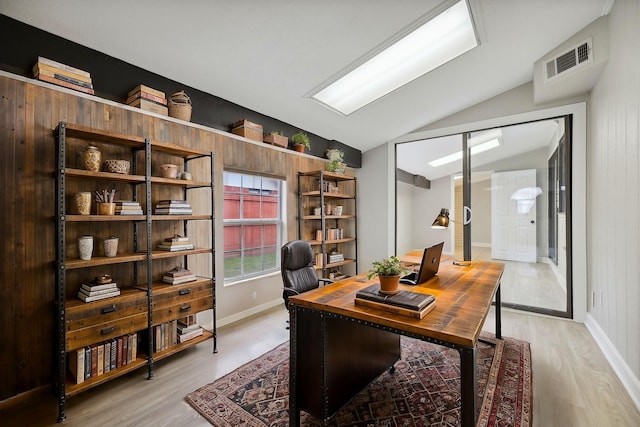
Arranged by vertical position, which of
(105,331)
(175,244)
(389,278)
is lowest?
(105,331)

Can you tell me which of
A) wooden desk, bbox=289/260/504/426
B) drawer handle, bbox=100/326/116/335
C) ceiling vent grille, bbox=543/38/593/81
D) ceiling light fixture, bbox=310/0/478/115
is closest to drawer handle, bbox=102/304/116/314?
drawer handle, bbox=100/326/116/335

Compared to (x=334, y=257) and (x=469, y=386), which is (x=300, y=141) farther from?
(x=469, y=386)

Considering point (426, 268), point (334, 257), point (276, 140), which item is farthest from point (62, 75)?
point (334, 257)

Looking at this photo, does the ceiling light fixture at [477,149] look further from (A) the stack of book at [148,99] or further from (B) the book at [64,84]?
(B) the book at [64,84]

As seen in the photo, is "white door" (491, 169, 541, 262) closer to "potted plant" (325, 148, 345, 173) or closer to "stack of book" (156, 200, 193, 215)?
"potted plant" (325, 148, 345, 173)

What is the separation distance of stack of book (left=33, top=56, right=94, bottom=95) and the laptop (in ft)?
9.11

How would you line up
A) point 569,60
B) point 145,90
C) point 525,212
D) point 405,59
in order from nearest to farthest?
point 145,90 < point 569,60 < point 405,59 < point 525,212

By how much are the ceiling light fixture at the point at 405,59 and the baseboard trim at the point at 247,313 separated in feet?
8.72

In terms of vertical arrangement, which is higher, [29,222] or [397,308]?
[29,222]

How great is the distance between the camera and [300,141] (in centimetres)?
417

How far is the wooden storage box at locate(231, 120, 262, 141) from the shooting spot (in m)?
3.43

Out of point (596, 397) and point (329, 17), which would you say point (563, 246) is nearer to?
point (596, 397)

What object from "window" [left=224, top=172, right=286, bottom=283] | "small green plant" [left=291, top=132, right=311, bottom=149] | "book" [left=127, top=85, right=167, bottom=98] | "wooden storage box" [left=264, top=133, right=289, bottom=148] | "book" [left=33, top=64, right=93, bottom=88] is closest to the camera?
"book" [left=33, top=64, right=93, bottom=88]

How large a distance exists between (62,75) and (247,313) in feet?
9.32
